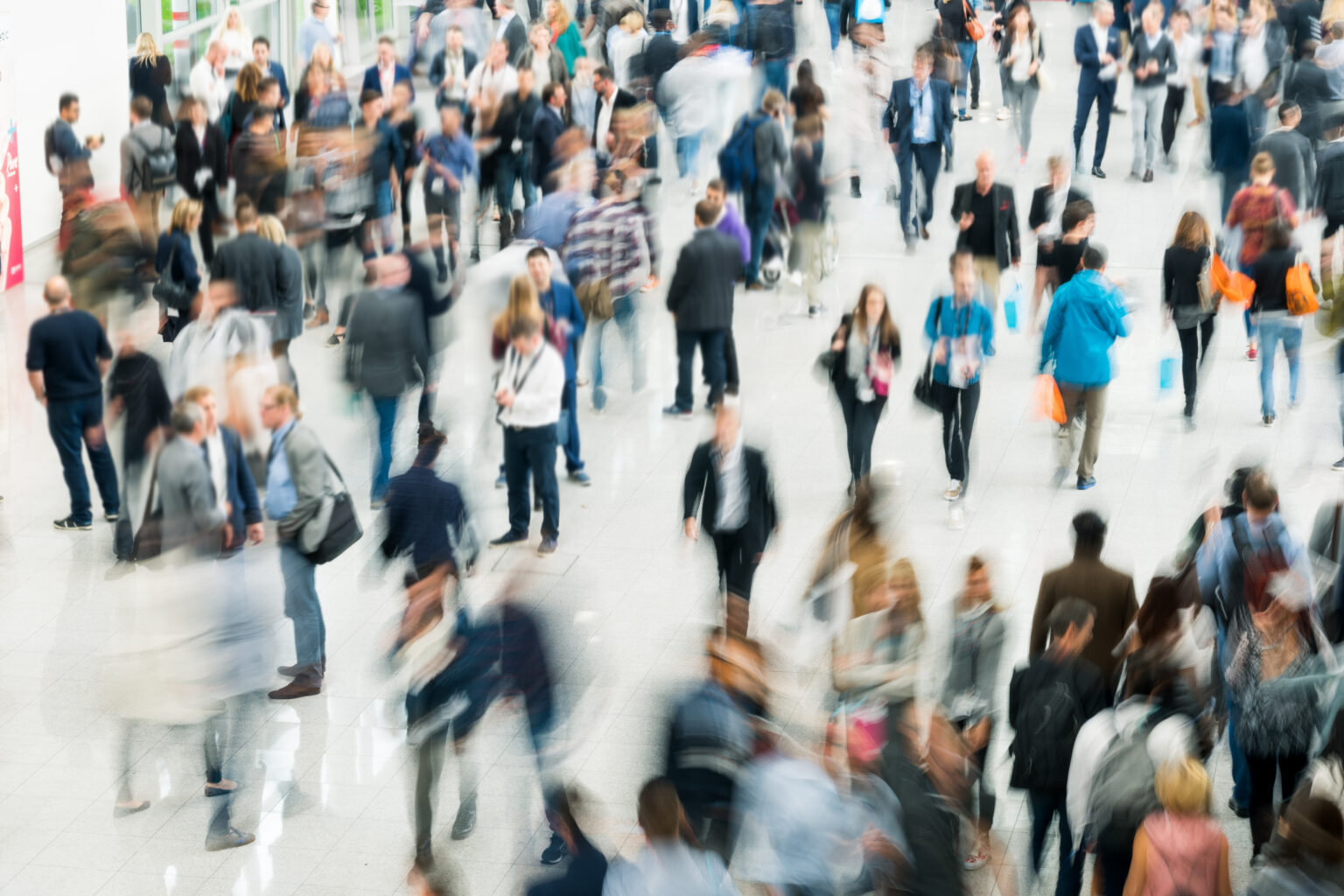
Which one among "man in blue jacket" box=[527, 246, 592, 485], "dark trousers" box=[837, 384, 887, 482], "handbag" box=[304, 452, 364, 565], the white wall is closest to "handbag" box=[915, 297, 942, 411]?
"dark trousers" box=[837, 384, 887, 482]

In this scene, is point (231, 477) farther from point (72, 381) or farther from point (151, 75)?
point (151, 75)

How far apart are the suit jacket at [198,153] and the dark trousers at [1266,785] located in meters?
10.9

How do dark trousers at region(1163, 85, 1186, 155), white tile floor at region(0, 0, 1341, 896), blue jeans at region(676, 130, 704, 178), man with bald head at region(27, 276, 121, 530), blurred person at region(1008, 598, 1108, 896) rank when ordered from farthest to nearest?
dark trousers at region(1163, 85, 1186, 155) < blue jeans at region(676, 130, 704, 178) < man with bald head at region(27, 276, 121, 530) < white tile floor at region(0, 0, 1341, 896) < blurred person at region(1008, 598, 1108, 896)

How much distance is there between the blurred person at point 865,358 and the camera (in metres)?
10.4

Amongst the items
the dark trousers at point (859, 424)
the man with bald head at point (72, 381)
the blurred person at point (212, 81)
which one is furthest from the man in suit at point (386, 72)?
the dark trousers at point (859, 424)

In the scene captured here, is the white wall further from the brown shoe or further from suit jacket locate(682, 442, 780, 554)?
suit jacket locate(682, 442, 780, 554)

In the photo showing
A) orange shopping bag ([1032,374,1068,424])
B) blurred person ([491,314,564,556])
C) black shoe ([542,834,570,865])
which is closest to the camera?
black shoe ([542,834,570,865])

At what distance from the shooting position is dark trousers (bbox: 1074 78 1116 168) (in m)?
18.2

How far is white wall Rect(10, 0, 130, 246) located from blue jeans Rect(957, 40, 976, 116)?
9.56 m

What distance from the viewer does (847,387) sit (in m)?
10.6

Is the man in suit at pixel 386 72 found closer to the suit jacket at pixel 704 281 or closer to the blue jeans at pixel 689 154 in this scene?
the blue jeans at pixel 689 154

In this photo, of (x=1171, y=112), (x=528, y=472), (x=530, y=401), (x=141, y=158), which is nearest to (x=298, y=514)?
(x=530, y=401)

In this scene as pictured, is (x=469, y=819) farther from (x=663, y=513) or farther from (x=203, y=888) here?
(x=663, y=513)

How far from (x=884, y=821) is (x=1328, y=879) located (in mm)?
1584
